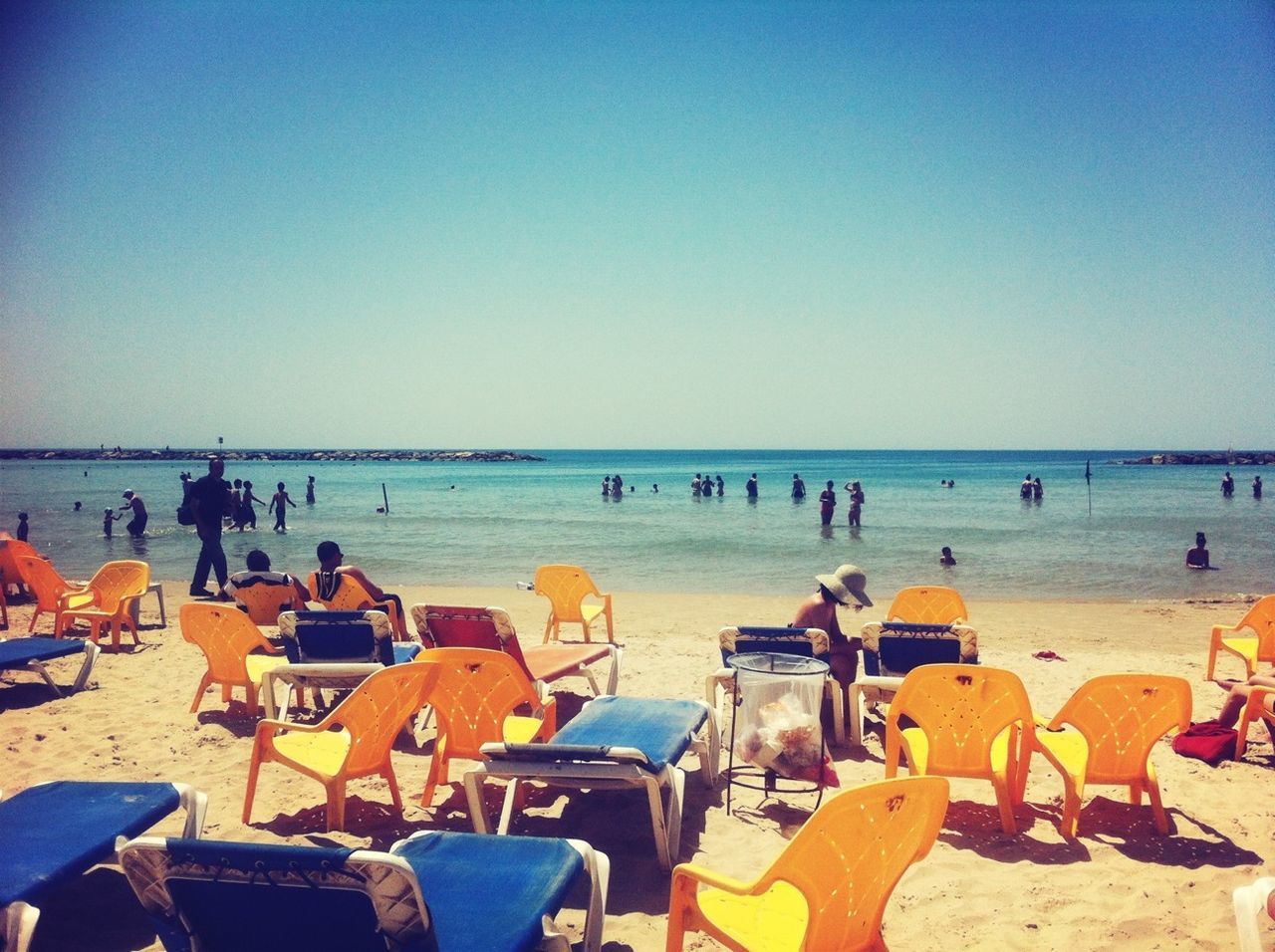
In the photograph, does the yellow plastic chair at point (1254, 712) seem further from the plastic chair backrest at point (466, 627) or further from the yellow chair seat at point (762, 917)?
the plastic chair backrest at point (466, 627)

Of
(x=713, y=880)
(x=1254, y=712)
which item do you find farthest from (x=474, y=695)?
(x=1254, y=712)

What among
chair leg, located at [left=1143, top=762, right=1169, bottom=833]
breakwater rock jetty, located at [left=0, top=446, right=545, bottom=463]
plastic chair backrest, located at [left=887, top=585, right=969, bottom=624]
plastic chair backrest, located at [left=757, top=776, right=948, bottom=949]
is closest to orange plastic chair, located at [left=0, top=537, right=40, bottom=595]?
plastic chair backrest, located at [left=887, top=585, right=969, bottom=624]

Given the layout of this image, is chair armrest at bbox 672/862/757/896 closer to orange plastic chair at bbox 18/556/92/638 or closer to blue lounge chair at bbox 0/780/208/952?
blue lounge chair at bbox 0/780/208/952

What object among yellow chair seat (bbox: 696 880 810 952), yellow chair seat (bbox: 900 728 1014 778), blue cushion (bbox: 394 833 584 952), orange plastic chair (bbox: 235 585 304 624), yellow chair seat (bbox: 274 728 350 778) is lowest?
yellow chair seat (bbox: 900 728 1014 778)

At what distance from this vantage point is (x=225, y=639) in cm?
564

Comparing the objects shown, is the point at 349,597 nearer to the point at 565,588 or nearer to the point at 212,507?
the point at 565,588

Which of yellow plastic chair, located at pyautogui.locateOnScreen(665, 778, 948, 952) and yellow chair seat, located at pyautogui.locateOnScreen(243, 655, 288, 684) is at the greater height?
yellow plastic chair, located at pyautogui.locateOnScreen(665, 778, 948, 952)

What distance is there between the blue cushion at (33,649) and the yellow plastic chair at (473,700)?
3.87 metres

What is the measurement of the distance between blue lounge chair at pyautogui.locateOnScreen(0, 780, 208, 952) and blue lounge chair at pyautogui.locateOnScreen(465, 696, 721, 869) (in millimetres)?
1280

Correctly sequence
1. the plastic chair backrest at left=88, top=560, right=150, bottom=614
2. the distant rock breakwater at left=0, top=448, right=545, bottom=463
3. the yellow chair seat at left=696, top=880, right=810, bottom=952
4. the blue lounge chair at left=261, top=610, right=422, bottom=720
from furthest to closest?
1. the distant rock breakwater at left=0, top=448, right=545, bottom=463
2. the plastic chair backrest at left=88, top=560, right=150, bottom=614
3. the blue lounge chair at left=261, top=610, right=422, bottom=720
4. the yellow chair seat at left=696, top=880, right=810, bottom=952

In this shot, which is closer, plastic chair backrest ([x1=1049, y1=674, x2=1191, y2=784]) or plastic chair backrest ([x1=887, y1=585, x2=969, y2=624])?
plastic chair backrest ([x1=1049, y1=674, x2=1191, y2=784])

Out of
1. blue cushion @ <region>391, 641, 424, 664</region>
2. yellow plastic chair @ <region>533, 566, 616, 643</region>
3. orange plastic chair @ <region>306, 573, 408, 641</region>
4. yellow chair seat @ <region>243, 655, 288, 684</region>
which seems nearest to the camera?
yellow chair seat @ <region>243, 655, 288, 684</region>

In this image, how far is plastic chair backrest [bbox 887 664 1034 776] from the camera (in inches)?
155

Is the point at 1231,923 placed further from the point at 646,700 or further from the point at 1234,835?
the point at 646,700
